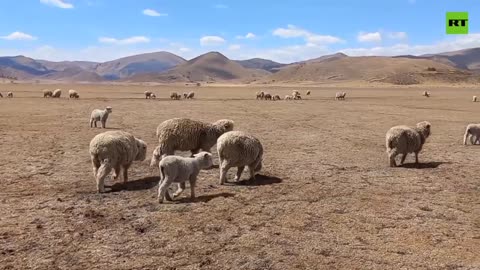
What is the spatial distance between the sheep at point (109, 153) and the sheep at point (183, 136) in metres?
1.63

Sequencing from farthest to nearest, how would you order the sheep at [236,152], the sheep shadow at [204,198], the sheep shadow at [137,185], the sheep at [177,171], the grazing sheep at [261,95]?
the grazing sheep at [261,95], the sheep at [236,152], the sheep shadow at [137,185], the sheep shadow at [204,198], the sheep at [177,171]

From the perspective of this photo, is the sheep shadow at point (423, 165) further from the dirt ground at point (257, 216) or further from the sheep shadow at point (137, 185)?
the sheep shadow at point (137, 185)

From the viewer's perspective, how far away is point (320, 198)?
10.5 m

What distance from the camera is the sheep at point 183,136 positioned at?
43.5ft

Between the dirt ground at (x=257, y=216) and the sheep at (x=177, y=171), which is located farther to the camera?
the sheep at (x=177, y=171)

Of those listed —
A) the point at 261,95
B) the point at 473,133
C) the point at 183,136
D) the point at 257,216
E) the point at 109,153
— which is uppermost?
the point at 261,95

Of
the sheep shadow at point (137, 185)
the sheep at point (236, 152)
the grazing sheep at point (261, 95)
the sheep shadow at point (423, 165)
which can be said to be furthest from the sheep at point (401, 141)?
the grazing sheep at point (261, 95)

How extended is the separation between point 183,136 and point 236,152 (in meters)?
2.19

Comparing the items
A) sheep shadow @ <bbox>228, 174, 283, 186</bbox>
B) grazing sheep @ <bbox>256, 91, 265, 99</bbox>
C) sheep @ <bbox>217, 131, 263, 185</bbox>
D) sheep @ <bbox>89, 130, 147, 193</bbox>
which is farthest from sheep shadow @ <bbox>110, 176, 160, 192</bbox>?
grazing sheep @ <bbox>256, 91, 265, 99</bbox>

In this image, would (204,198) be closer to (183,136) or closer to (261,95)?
(183,136)

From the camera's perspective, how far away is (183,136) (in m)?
13.3

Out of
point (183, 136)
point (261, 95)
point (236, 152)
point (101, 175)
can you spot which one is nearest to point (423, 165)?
point (236, 152)

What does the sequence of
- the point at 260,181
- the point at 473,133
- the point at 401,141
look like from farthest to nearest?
the point at 473,133 < the point at 401,141 < the point at 260,181

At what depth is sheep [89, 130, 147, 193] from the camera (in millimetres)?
10797
